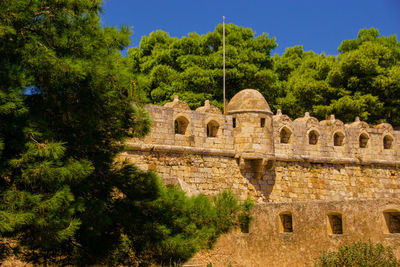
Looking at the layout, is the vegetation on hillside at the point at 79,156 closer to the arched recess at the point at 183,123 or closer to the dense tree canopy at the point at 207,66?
the arched recess at the point at 183,123

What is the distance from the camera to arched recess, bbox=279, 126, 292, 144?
1950cm

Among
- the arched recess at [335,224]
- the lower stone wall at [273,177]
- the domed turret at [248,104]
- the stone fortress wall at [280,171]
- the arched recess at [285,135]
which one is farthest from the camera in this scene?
the arched recess at [285,135]

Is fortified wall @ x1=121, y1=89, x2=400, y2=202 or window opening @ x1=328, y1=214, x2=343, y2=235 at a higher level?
fortified wall @ x1=121, y1=89, x2=400, y2=202

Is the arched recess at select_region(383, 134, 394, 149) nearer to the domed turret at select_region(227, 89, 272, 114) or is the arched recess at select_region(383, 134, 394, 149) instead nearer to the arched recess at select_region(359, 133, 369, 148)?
the arched recess at select_region(359, 133, 369, 148)

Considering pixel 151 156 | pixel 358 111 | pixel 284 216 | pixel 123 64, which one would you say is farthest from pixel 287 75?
pixel 123 64

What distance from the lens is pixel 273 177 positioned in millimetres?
18703

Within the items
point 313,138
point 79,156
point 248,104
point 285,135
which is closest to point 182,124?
point 248,104

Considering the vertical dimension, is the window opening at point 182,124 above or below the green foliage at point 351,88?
below

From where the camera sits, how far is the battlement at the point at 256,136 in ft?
54.6

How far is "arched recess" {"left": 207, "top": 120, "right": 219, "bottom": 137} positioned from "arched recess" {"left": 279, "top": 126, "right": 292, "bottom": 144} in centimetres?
264

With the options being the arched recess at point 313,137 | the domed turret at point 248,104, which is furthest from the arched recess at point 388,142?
the domed turret at point 248,104

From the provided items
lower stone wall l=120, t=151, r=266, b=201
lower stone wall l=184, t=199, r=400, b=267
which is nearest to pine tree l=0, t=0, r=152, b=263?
lower stone wall l=184, t=199, r=400, b=267

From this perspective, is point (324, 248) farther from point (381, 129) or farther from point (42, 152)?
point (381, 129)

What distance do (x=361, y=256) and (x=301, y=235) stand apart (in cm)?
155
